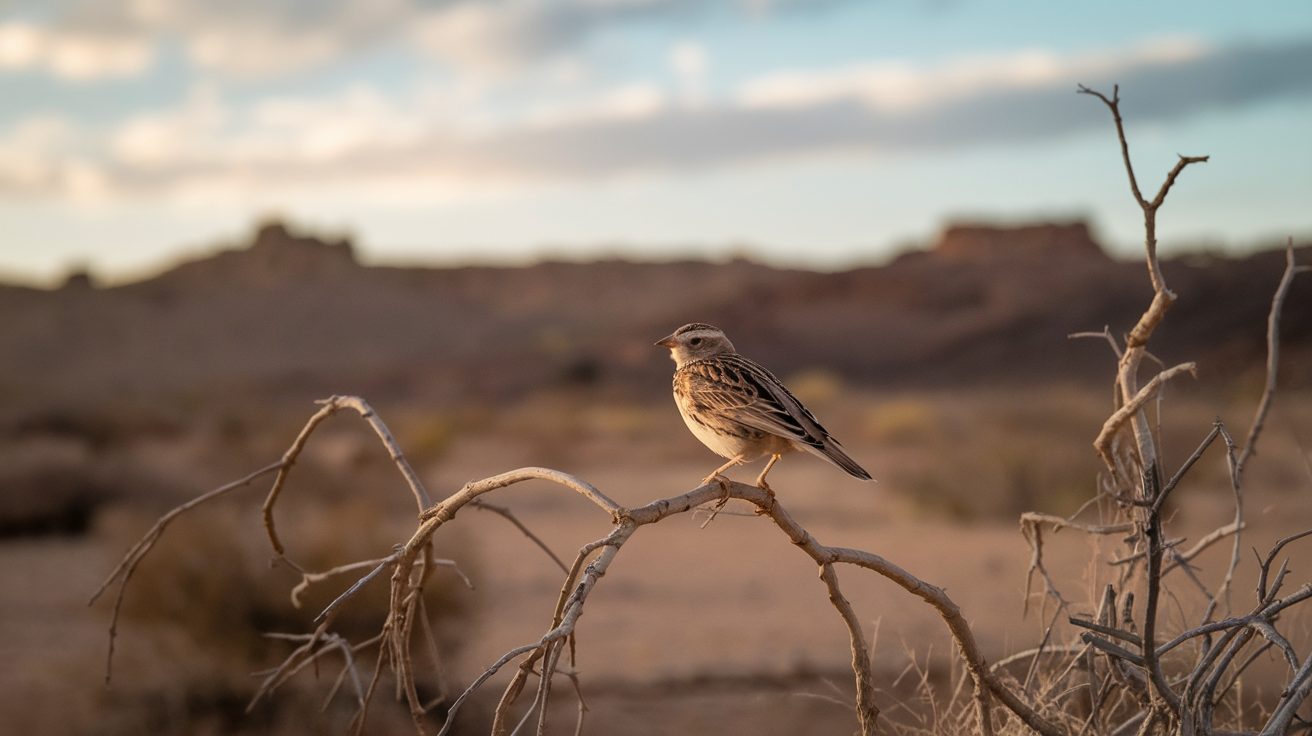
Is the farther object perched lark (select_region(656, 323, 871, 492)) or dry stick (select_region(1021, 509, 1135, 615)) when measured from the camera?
perched lark (select_region(656, 323, 871, 492))

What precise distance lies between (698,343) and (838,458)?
1.20 m

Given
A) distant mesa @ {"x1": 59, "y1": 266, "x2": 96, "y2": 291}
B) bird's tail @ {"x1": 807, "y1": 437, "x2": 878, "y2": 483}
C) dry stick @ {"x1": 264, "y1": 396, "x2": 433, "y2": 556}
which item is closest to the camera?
dry stick @ {"x1": 264, "y1": 396, "x2": 433, "y2": 556}

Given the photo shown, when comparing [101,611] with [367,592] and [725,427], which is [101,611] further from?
[725,427]

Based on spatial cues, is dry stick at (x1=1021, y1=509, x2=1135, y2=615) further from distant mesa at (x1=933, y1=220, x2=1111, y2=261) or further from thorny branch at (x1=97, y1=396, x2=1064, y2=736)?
distant mesa at (x1=933, y1=220, x2=1111, y2=261)

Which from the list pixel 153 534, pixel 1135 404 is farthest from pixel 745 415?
pixel 153 534

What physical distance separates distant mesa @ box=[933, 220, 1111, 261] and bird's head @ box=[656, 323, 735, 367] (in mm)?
70355

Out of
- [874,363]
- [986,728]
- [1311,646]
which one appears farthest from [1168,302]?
[874,363]

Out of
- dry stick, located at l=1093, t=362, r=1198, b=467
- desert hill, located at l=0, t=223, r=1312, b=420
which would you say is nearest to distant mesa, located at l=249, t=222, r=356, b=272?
desert hill, located at l=0, t=223, r=1312, b=420

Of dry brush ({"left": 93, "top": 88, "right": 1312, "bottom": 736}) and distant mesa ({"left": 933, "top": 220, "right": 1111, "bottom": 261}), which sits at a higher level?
dry brush ({"left": 93, "top": 88, "right": 1312, "bottom": 736})

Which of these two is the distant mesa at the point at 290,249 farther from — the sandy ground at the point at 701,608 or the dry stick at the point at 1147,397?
the dry stick at the point at 1147,397

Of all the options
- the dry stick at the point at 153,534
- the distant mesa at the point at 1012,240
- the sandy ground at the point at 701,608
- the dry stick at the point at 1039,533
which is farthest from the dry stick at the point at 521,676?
the distant mesa at the point at 1012,240

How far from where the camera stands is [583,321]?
95.3m

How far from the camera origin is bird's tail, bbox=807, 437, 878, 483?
13.3 ft

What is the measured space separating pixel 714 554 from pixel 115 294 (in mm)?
84923
